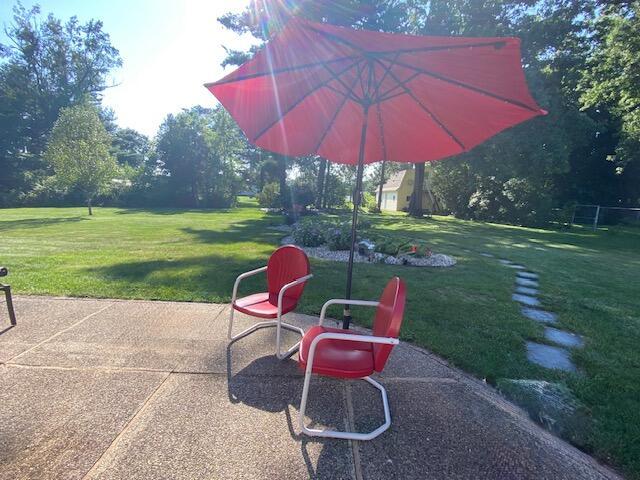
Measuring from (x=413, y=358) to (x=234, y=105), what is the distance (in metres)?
3.03

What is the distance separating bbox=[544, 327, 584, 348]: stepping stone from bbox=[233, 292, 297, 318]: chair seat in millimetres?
3219

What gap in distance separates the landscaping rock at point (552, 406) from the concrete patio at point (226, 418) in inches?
4.6

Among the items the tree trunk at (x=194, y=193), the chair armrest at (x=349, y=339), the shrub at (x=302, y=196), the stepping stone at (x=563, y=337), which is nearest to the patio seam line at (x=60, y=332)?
the chair armrest at (x=349, y=339)

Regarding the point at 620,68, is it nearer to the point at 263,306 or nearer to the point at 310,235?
the point at 310,235

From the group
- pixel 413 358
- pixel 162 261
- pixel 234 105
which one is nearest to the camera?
pixel 234 105

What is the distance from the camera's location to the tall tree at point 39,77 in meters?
34.9

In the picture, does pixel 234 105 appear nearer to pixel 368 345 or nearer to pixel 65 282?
pixel 368 345

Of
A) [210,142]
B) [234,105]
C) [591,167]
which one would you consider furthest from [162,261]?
[591,167]

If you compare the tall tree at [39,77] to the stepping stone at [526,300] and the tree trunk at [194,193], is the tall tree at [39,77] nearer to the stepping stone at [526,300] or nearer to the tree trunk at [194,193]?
the tree trunk at [194,193]

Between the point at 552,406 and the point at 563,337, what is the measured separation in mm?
1889

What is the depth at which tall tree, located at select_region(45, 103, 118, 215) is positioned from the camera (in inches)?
728

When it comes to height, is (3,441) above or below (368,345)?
below

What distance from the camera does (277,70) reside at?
8.23 ft

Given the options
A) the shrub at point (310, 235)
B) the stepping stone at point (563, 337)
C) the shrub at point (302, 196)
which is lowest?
the stepping stone at point (563, 337)
